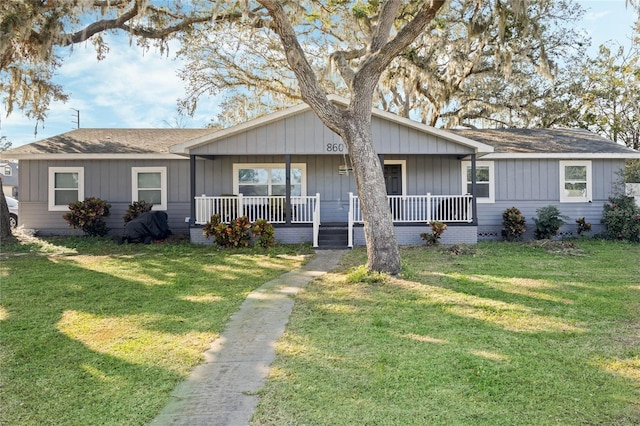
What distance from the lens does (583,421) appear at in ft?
8.84

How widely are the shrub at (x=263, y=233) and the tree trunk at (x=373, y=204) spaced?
4.56 m

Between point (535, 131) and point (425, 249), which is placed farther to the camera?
point (535, 131)

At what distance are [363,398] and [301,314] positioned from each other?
230cm

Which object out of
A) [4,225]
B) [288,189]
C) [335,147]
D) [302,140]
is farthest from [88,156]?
[335,147]

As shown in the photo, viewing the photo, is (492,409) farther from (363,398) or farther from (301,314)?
(301,314)

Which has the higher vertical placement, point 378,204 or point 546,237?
point 378,204

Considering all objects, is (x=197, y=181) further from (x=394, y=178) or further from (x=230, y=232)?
(x=394, y=178)

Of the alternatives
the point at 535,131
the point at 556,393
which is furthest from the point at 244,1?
the point at 535,131

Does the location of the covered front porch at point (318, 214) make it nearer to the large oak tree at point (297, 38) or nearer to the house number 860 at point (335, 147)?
the house number 860 at point (335, 147)

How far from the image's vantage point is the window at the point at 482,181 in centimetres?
1355

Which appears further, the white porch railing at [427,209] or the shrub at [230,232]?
the white porch railing at [427,209]

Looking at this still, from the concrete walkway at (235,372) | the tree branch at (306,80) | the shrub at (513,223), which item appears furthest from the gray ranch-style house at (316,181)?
the concrete walkway at (235,372)

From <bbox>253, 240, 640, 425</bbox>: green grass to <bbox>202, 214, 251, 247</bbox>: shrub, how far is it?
4.78m

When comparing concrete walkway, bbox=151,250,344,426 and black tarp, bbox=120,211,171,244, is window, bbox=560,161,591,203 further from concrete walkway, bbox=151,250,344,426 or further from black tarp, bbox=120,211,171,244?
black tarp, bbox=120,211,171,244
